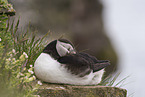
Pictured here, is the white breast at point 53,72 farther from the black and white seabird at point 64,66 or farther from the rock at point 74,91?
the rock at point 74,91

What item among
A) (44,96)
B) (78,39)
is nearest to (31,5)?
(78,39)

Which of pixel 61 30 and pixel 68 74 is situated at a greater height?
pixel 68 74

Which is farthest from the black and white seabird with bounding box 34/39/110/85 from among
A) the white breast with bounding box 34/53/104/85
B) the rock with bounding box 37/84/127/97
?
the rock with bounding box 37/84/127/97

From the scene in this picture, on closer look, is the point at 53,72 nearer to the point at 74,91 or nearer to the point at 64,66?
the point at 64,66

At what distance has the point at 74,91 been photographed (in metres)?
4.26

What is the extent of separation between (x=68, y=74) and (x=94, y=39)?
30.5ft

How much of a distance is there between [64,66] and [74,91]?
48 cm

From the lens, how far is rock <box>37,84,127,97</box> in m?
4.08

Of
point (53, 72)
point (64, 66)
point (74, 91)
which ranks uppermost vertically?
point (64, 66)

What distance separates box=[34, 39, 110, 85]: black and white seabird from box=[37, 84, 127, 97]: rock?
0.12 m

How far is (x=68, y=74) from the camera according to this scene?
4.23 metres

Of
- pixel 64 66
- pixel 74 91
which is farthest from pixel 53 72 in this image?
pixel 74 91

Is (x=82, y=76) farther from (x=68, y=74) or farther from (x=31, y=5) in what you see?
(x=31, y=5)

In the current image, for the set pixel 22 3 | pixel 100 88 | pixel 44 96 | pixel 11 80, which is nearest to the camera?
pixel 11 80
